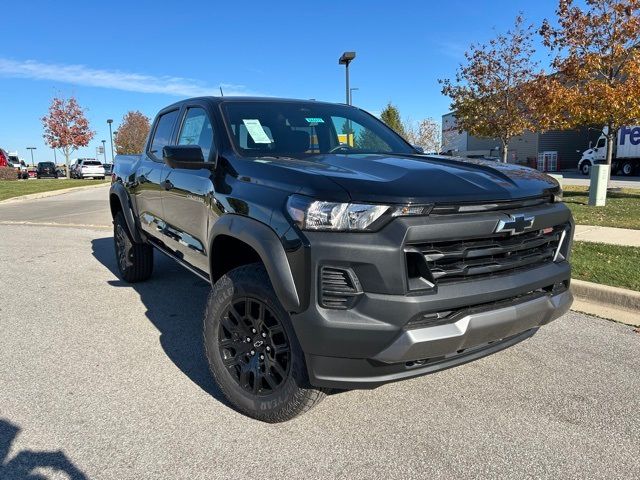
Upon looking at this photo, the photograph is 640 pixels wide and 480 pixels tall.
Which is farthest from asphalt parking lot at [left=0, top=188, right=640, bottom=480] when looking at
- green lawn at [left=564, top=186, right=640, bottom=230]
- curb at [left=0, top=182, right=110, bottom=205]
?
curb at [left=0, top=182, right=110, bottom=205]

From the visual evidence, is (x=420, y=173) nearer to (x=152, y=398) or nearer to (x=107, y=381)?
(x=152, y=398)

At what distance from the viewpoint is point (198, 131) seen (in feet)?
13.0

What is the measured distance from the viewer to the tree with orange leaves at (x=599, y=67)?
44.1ft

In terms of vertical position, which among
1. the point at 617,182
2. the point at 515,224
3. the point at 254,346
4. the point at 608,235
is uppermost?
the point at 515,224

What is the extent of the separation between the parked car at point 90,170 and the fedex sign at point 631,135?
1451 inches

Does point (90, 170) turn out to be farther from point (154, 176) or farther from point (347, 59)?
point (154, 176)

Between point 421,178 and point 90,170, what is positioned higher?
point 421,178

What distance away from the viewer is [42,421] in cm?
289

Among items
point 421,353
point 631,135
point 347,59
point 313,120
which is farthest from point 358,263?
point 631,135

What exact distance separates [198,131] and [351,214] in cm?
209

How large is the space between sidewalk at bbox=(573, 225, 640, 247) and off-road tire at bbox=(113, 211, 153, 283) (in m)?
5.42

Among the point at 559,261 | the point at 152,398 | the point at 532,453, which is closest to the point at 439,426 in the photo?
the point at 532,453

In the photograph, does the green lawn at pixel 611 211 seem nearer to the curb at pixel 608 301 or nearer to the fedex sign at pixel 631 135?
the curb at pixel 608 301

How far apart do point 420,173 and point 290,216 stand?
2.45 ft
